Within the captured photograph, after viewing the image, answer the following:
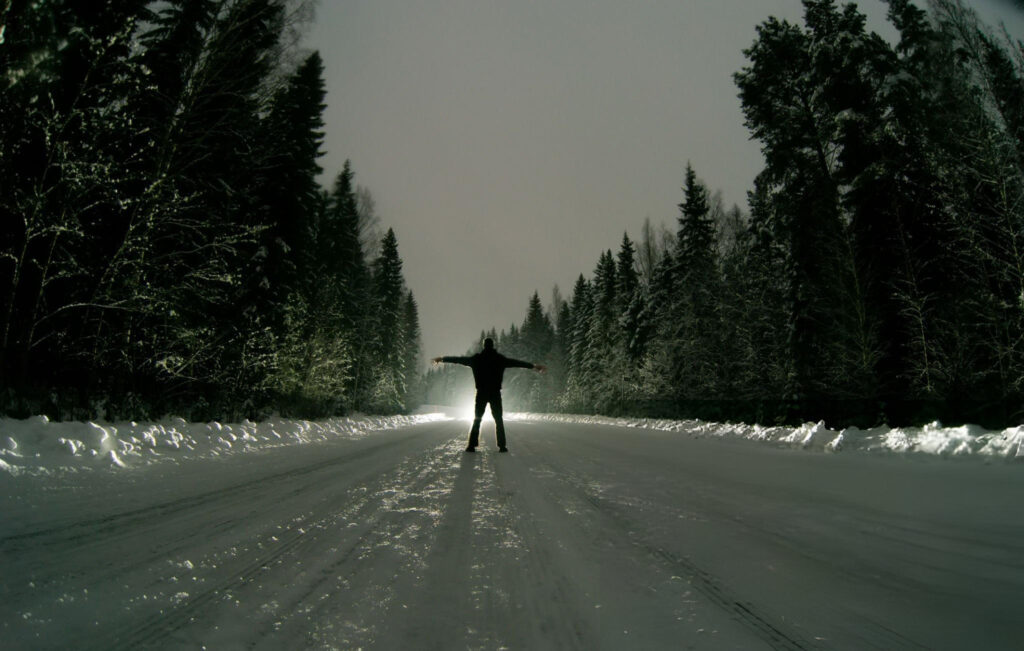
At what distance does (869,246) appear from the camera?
617 inches

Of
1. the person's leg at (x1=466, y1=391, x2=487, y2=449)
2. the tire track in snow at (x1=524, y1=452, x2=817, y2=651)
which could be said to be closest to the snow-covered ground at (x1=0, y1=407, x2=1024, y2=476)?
the person's leg at (x1=466, y1=391, x2=487, y2=449)

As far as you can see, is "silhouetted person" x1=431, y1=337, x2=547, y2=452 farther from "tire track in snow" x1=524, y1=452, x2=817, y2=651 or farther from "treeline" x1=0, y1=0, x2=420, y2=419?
"treeline" x1=0, y1=0, x2=420, y2=419

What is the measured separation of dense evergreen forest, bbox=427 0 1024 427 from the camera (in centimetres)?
1132

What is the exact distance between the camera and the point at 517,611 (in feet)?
5.46

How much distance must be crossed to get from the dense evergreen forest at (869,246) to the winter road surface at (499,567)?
962cm

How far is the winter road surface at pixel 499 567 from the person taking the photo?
149 cm

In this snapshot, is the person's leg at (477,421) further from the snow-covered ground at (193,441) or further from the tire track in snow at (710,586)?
the tire track in snow at (710,586)

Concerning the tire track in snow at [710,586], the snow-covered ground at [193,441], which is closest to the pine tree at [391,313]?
the snow-covered ground at [193,441]

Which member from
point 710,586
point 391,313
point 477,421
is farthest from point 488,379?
point 391,313

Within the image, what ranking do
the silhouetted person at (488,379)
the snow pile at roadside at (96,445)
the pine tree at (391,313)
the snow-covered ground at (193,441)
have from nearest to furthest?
the snow pile at roadside at (96,445) → the snow-covered ground at (193,441) → the silhouetted person at (488,379) → the pine tree at (391,313)

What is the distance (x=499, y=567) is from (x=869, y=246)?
61.8 feet

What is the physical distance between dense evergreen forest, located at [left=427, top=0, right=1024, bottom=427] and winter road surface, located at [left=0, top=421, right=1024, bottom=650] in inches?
379

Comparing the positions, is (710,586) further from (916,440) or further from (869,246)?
(869,246)

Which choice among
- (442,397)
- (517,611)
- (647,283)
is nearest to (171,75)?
(517,611)
